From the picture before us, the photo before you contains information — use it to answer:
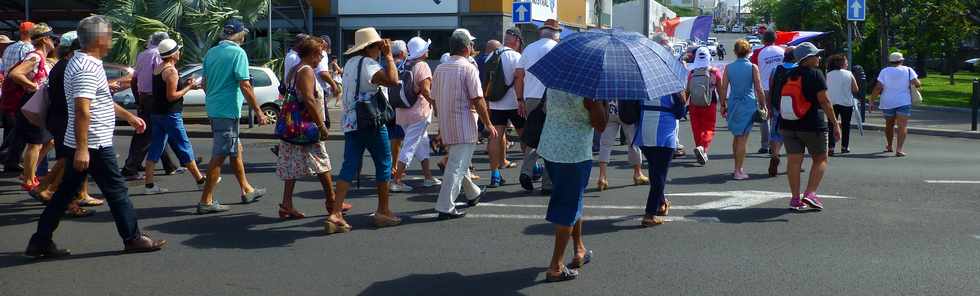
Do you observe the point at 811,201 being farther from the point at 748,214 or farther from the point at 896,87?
the point at 896,87

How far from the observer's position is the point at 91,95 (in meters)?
6.21

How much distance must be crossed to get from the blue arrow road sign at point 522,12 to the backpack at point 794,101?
10552 mm

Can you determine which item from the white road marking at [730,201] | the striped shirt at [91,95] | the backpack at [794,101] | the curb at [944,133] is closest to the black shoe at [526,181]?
the white road marking at [730,201]

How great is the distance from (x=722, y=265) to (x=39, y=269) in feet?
14.2

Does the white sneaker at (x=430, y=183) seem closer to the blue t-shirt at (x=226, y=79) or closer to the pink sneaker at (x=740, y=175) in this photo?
the blue t-shirt at (x=226, y=79)

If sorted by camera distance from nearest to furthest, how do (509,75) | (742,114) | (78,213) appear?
(78,213), (509,75), (742,114)

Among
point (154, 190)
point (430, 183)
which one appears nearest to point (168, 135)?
point (154, 190)

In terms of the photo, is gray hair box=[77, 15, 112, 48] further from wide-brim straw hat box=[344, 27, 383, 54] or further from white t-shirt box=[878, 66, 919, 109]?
white t-shirt box=[878, 66, 919, 109]

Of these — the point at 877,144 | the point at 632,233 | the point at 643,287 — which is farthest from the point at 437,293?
the point at 877,144

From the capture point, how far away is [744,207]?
8.73 metres

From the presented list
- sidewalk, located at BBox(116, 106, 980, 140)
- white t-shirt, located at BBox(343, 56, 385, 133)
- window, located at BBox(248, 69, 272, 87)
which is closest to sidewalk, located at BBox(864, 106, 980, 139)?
sidewalk, located at BBox(116, 106, 980, 140)

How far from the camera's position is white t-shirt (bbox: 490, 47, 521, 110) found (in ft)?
32.1

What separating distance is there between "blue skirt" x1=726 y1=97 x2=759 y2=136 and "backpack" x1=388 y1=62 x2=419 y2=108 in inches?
151

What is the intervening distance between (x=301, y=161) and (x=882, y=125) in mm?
13782
